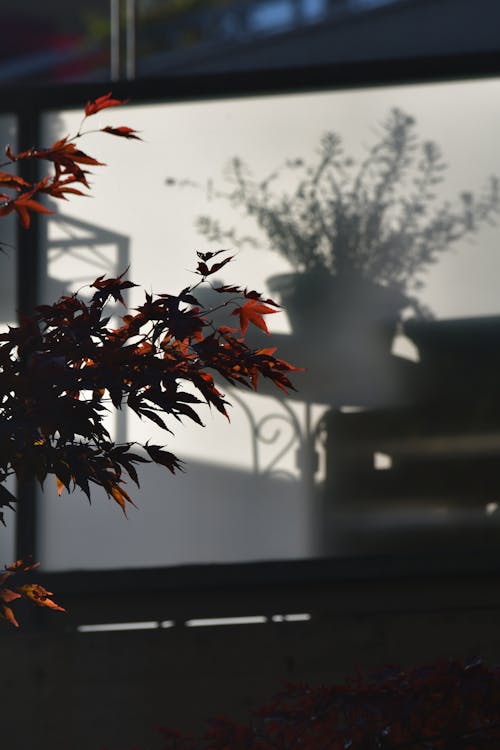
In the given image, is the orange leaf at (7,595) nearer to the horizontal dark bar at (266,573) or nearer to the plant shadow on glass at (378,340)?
the horizontal dark bar at (266,573)

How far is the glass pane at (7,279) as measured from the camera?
392 cm

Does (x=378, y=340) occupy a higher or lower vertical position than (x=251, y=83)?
lower

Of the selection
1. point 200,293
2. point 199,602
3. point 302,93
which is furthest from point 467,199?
point 199,602

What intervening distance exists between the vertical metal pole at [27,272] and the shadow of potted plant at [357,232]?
753mm

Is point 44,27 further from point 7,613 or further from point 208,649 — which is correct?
point 7,613

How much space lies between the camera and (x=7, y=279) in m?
3.97

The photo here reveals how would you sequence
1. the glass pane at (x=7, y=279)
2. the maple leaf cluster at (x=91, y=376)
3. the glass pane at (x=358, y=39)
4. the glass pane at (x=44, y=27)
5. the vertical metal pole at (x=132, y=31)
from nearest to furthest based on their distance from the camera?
the maple leaf cluster at (x=91, y=376)
the glass pane at (x=7, y=279)
the vertical metal pole at (x=132, y=31)
the glass pane at (x=358, y=39)
the glass pane at (x=44, y=27)

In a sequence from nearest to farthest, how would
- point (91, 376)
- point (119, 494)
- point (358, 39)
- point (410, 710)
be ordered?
point (91, 376), point (410, 710), point (119, 494), point (358, 39)

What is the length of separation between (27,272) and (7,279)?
0.39 ft

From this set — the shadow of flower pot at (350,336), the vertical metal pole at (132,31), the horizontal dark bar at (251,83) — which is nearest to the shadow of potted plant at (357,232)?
the shadow of flower pot at (350,336)

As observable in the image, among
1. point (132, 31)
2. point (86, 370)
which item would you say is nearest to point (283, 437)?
point (86, 370)

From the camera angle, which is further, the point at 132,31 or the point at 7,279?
the point at 132,31

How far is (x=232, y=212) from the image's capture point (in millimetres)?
3957

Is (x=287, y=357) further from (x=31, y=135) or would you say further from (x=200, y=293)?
(x=31, y=135)
